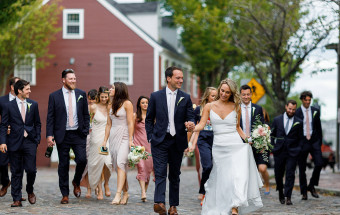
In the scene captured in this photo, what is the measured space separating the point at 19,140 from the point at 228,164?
3715mm

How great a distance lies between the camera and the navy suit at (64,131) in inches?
435

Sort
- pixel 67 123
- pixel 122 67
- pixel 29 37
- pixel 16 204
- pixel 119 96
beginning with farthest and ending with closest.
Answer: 1. pixel 122 67
2. pixel 29 37
3. pixel 119 96
4. pixel 67 123
5. pixel 16 204

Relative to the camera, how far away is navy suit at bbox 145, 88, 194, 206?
30.4 ft

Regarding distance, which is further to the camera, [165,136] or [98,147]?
[98,147]

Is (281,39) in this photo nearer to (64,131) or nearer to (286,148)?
(286,148)

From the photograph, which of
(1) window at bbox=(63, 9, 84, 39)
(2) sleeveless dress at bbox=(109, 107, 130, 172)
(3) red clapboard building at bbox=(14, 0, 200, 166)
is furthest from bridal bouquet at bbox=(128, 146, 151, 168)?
(1) window at bbox=(63, 9, 84, 39)

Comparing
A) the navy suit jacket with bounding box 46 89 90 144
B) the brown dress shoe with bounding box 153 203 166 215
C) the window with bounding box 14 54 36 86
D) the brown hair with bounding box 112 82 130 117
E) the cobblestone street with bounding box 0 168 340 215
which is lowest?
the cobblestone street with bounding box 0 168 340 215

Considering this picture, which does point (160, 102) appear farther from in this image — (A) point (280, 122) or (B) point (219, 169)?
(A) point (280, 122)

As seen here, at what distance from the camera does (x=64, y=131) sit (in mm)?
11047

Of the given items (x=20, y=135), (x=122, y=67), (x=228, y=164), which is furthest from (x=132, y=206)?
(x=122, y=67)

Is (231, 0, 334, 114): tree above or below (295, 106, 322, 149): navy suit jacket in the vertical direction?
above

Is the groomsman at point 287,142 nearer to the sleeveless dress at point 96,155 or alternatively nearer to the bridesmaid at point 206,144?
the bridesmaid at point 206,144

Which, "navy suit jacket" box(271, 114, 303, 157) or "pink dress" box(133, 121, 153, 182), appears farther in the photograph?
"pink dress" box(133, 121, 153, 182)

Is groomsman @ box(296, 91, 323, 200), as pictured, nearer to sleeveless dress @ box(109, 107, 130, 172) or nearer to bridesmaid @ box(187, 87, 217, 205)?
bridesmaid @ box(187, 87, 217, 205)
